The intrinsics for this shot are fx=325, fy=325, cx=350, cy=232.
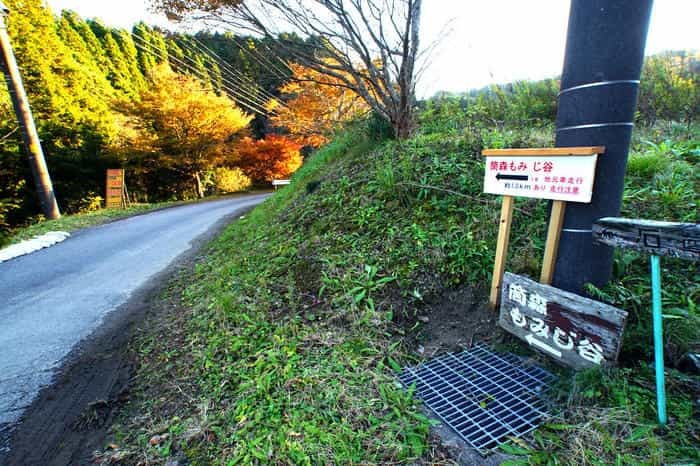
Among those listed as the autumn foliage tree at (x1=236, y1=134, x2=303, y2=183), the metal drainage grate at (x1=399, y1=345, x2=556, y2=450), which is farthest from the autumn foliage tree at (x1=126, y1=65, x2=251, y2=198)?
the metal drainage grate at (x1=399, y1=345, x2=556, y2=450)

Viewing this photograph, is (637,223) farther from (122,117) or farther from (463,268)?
(122,117)

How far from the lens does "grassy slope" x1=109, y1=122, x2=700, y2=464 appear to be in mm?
1664

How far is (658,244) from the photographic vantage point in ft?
4.69

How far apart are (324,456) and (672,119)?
6644mm

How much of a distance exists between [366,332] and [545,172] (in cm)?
167

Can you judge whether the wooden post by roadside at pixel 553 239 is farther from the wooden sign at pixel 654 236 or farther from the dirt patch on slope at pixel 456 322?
the dirt patch on slope at pixel 456 322

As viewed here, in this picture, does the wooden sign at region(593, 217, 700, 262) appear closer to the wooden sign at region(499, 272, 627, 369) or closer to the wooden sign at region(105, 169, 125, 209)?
the wooden sign at region(499, 272, 627, 369)

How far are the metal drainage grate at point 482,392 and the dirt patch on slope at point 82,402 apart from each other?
82.3 inches

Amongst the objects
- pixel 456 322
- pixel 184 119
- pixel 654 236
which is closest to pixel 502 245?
pixel 456 322

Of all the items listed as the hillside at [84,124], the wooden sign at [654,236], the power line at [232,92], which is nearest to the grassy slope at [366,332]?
the wooden sign at [654,236]

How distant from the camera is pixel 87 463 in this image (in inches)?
75.0

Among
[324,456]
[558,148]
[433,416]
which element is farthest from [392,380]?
[558,148]

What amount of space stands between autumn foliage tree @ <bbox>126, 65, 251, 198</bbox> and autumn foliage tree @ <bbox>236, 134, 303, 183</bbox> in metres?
2.18

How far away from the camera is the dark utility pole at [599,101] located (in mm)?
1729
